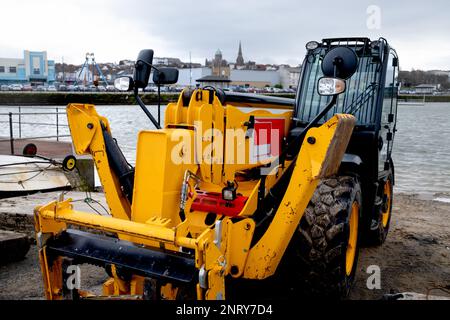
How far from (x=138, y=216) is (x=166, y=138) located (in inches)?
25.9

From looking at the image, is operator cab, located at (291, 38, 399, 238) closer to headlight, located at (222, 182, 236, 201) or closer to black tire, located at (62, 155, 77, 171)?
headlight, located at (222, 182, 236, 201)

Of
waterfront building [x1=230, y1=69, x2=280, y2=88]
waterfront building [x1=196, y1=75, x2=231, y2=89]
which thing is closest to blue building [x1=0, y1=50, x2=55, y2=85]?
A: waterfront building [x1=230, y1=69, x2=280, y2=88]

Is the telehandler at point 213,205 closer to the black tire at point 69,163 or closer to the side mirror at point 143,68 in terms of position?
the side mirror at point 143,68

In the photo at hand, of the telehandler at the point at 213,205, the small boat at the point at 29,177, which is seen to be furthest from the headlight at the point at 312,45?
the small boat at the point at 29,177

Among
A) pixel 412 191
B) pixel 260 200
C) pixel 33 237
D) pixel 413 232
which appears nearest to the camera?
pixel 260 200

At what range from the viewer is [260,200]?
4.11m

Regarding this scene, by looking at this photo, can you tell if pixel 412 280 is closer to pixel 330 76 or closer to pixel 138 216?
pixel 330 76

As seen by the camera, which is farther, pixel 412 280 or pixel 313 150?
pixel 412 280

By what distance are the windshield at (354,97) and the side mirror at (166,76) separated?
74.4 inches

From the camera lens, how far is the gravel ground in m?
5.15

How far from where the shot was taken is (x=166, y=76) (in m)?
4.30

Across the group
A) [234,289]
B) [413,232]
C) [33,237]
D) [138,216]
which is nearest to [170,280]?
[138,216]

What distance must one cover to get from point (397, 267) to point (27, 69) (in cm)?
10169

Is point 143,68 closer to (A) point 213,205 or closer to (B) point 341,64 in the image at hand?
(A) point 213,205
